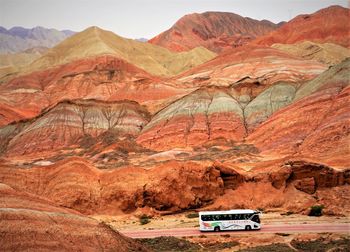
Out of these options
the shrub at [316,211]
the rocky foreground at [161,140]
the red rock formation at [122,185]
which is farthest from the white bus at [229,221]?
the red rock formation at [122,185]

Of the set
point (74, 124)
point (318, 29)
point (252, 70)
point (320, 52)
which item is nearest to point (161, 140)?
point (74, 124)

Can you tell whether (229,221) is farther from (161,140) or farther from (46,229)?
(161,140)

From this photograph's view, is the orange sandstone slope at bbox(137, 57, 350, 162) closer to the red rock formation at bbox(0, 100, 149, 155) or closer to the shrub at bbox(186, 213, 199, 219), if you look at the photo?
the red rock formation at bbox(0, 100, 149, 155)

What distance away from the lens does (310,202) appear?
46.2m

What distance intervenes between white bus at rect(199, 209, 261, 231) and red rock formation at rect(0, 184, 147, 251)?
11.5 metres

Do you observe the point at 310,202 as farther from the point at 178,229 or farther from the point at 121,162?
the point at 121,162

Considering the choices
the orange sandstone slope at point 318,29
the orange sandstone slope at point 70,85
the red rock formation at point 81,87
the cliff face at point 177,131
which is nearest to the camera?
the cliff face at point 177,131

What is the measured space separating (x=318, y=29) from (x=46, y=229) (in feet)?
548

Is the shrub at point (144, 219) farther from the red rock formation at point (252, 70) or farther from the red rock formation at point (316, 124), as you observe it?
the red rock formation at point (252, 70)

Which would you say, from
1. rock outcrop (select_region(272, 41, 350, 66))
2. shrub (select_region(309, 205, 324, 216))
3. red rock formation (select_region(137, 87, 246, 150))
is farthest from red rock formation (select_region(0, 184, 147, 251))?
rock outcrop (select_region(272, 41, 350, 66))

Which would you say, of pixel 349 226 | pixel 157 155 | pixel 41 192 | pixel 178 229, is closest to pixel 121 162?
pixel 157 155

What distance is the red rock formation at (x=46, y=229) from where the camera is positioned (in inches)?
906

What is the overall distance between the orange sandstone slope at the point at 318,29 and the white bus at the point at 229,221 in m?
137

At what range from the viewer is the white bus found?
127 feet
